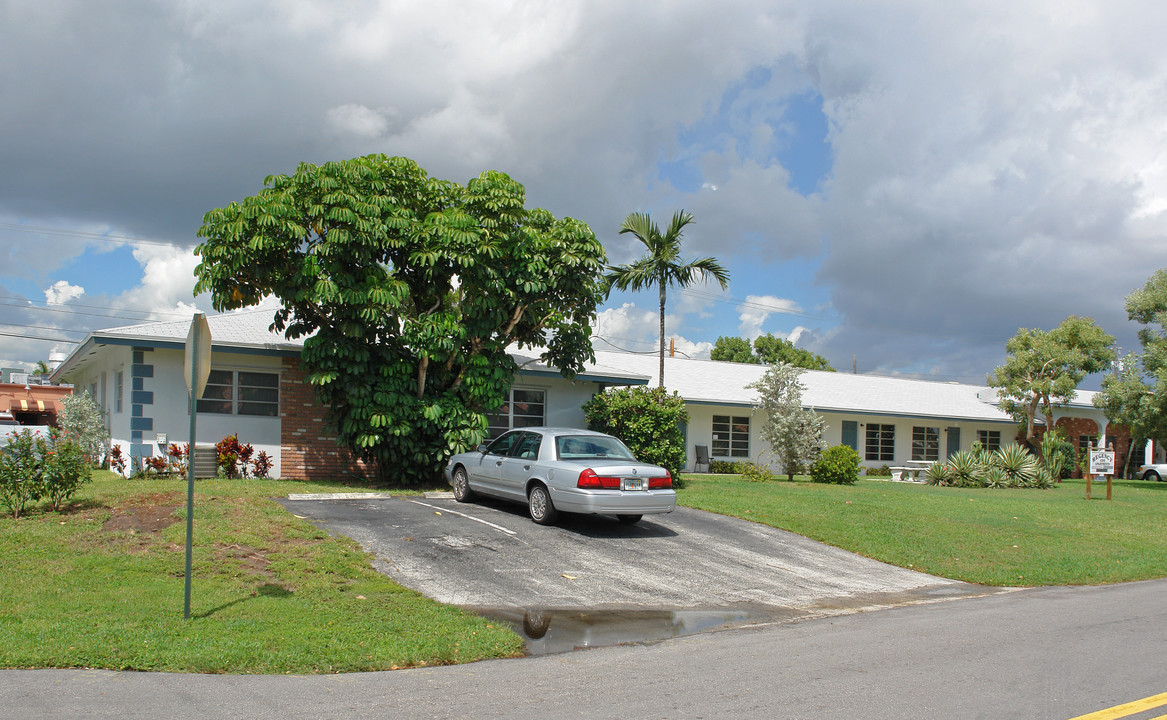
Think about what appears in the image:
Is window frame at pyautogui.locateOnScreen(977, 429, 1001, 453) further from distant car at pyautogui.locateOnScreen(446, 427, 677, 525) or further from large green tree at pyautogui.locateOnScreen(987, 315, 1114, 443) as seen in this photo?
distant car at pyautogui.locateOnScreen(446, 427, 677, 525)

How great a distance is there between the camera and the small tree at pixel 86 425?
62.3ft

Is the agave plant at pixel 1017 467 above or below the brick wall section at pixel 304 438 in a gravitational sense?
below

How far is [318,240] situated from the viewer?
15.3 meters

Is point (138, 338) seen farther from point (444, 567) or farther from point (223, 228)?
point (444, 567)

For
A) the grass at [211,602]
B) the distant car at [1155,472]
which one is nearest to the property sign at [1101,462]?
the grass at [211,602]

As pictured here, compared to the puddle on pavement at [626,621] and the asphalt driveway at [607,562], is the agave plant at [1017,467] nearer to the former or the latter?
the asphalt driveway at [607,562]

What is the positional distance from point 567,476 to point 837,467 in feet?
46.1

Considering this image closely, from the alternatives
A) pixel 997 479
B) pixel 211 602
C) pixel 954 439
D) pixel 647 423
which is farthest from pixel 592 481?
pixel 954 439

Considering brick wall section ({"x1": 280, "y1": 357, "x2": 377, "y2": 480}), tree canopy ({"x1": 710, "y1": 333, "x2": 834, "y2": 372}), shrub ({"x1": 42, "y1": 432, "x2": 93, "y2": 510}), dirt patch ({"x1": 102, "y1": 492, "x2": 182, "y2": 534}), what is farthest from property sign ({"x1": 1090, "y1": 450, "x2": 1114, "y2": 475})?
tree canopy ({"x1": 710, "y1": 333, "x2": 834, "y2": 372})

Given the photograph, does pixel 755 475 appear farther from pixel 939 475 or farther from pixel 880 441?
pixel 880 441

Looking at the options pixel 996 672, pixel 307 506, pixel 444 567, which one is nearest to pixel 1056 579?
pixel 996 672

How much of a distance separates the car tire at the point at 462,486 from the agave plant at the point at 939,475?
17.2m

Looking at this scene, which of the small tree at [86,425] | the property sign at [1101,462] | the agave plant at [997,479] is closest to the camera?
the small tree at [86,425]

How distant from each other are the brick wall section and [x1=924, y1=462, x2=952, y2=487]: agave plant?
17.6 m
